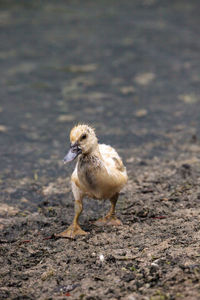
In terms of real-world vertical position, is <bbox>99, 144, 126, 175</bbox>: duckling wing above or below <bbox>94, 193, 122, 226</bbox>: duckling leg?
above

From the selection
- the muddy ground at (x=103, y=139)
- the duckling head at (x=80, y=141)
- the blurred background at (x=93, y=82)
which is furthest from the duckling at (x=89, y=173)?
the blurred background at (x=93, y=82)

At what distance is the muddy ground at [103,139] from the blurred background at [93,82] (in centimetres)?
3

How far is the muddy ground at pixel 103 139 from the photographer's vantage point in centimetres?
434

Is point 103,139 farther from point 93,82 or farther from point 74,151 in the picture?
point 74,151

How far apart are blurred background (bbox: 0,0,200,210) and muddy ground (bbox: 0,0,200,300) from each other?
0.10ft

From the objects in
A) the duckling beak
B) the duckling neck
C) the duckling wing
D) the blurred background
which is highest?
the duckling beak

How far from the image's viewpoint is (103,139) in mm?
8547

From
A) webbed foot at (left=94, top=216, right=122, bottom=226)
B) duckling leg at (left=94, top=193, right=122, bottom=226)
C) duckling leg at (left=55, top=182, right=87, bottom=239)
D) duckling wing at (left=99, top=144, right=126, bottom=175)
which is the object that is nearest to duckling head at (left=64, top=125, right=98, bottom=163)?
duckling wing at (left=99, top=144, right=126, bottom=175)

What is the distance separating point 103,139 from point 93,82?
2743 millimetres

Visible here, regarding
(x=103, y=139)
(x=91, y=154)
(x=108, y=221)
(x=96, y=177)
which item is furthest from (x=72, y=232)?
(x=103, y=139)

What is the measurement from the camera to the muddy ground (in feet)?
14.2

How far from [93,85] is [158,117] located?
2051mm

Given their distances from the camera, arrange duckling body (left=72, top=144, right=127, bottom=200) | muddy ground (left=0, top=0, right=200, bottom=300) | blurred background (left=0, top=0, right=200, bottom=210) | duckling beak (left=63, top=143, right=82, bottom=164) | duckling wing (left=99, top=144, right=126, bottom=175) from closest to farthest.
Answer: muddy ground (left=0, top=0, right=200, bottom=300) → duckling beak (left=63, top=143, right=82, bottom=164) → duckling body (left=72, top=144, right=127, bottom=200) → duckling wing (left=99, top=144, right=126, bottom=175) → blurred background (left=0, top=0, right=200, bottom=210)

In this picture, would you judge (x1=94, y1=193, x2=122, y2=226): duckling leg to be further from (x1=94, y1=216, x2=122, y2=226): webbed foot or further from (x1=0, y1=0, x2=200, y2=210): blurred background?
(x1=0, y1=0, x2=200, y2=210): blurred background
